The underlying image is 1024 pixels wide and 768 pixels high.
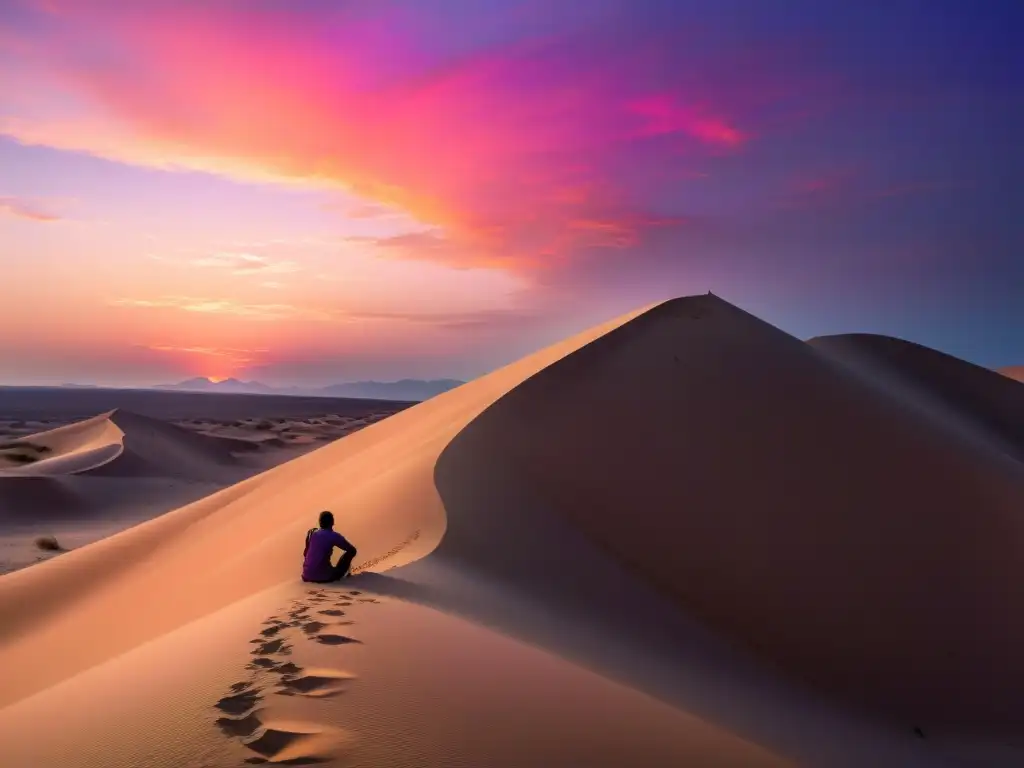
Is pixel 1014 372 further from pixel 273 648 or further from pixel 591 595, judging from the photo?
pixel 273 648

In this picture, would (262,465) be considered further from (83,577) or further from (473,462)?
(473,462)

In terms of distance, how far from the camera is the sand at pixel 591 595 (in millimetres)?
2916

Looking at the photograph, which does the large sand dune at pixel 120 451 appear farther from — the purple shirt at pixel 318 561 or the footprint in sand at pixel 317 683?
the footprint in sand at pixel 317 683

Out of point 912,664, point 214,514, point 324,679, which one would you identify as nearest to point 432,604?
point 324,679

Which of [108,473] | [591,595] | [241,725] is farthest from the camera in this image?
[108,473]

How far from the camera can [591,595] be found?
6.30m

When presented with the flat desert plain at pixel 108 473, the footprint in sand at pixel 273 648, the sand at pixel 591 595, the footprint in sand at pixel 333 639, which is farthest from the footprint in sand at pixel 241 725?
the flat desert plain at pixel 108 473

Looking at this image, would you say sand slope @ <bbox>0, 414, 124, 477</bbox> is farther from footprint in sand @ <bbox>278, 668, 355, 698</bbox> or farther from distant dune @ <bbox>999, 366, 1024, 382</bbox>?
distant dune @ <bbox>999, 366, 1024, 382</bbox>

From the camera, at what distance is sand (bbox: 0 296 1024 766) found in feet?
9.57

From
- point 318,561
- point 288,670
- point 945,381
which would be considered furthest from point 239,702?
point 945,381

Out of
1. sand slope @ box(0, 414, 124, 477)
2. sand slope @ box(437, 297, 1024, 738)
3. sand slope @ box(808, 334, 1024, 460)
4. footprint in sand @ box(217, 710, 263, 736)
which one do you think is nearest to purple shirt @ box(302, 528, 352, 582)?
sand slope @ box(437, 297, 1024, 738)

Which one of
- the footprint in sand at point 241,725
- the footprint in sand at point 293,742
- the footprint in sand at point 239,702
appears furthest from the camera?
the footprint in sand at point 239,702

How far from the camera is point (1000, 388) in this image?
82.3ft

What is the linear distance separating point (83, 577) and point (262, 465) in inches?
865
